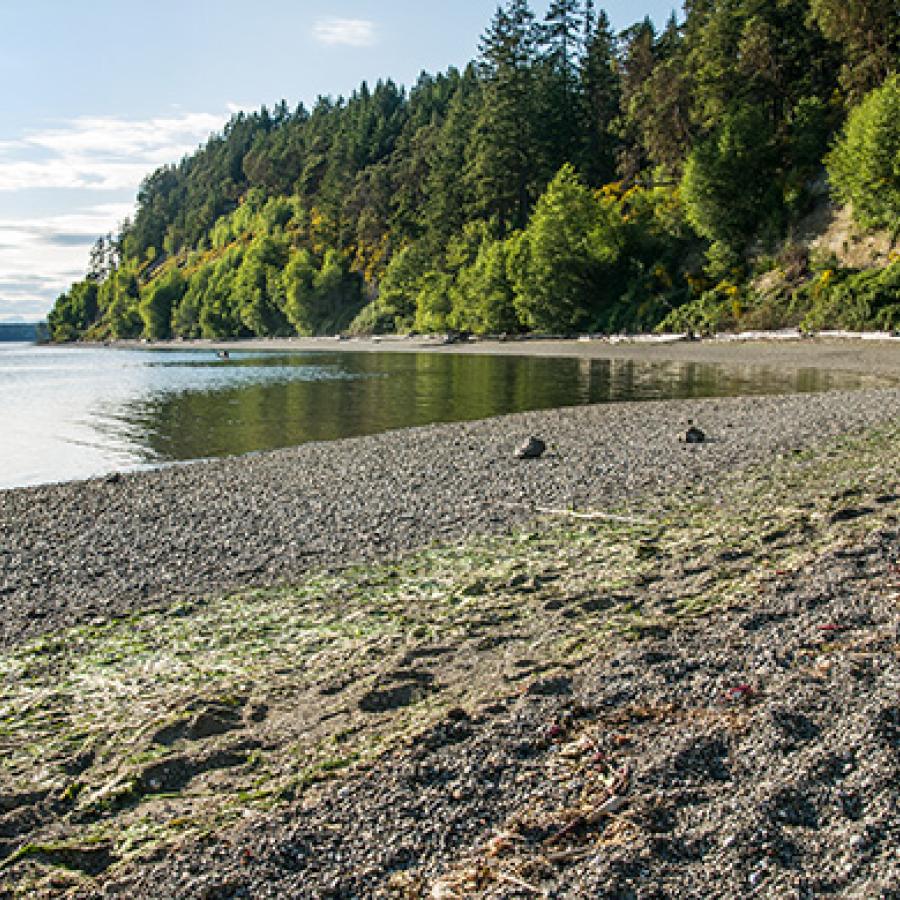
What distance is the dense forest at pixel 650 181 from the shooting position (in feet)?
194

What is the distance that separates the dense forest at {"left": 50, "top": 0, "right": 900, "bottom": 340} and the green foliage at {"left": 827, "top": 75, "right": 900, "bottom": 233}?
0.14m

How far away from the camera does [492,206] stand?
99562 mm

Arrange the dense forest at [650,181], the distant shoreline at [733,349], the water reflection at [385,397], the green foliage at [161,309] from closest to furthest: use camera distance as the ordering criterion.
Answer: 1. the water reflection at [385,397]
2. the distant shoreline at [733,349]
3. the dense forest at [650,181]
4. the green foliage at [161,309]

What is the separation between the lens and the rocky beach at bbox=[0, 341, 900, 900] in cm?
429

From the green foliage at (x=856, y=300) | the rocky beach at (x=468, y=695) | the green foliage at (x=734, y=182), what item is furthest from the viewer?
the green foliage at (x=734, y=182)

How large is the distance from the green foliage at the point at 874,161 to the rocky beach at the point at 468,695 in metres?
44.1

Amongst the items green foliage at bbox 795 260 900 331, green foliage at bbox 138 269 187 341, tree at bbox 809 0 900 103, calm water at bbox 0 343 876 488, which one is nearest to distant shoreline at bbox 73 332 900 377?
green foliage at bbox 795 260 900 331

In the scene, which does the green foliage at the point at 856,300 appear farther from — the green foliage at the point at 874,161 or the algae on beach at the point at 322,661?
the algae on beach at the point at 322,661

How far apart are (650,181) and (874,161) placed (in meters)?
38.7

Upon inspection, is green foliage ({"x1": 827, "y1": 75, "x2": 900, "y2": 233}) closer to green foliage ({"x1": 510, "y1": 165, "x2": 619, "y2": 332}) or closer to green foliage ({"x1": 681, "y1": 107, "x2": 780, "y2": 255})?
green foliage ({"x1": 681, "y1": 107, "x2": 780, "y2": 255})

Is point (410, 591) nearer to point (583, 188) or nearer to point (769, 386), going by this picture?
point (769, 386)

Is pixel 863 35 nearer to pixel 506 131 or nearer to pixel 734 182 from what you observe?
pixel 734 182

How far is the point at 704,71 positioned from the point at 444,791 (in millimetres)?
Answer: 77016

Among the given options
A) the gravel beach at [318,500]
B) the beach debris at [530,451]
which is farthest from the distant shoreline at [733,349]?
the beach debris at [530,451]
